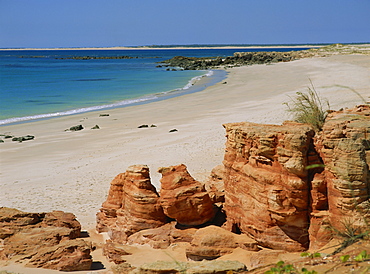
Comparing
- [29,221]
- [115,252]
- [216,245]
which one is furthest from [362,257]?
[29,221]

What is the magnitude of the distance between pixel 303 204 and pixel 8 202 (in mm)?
8926

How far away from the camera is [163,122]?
24859 millimetres

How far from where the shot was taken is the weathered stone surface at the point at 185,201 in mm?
8516

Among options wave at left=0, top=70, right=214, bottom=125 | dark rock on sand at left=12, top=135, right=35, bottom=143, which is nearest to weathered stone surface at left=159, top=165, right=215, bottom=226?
dark rock on sand at left=12, top=135, right=35, bottom=143

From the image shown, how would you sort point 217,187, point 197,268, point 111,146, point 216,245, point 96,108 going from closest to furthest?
point 197,268, point 216,245, point 217,187, point 111,146, point 96,108

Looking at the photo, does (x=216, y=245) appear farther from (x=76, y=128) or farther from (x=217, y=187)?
(x=76, y=128)

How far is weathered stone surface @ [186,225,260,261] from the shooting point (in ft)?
25.1

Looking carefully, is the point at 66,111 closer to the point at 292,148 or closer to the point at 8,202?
the point at 8,202

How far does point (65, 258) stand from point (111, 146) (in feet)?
38.9

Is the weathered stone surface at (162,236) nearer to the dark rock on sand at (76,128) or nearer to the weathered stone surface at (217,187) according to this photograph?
the weathered stone surface at (217,187)

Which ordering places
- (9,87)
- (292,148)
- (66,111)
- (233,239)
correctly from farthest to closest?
(9,87), (66,111), (233,239), (292,148)

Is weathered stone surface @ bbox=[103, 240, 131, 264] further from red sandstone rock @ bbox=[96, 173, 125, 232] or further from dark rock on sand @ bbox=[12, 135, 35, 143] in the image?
dark rock on sand @ bbox=[12, 135, 35, 143]

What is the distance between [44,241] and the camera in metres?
8.68

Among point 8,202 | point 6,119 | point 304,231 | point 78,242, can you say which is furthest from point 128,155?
point 6,119
